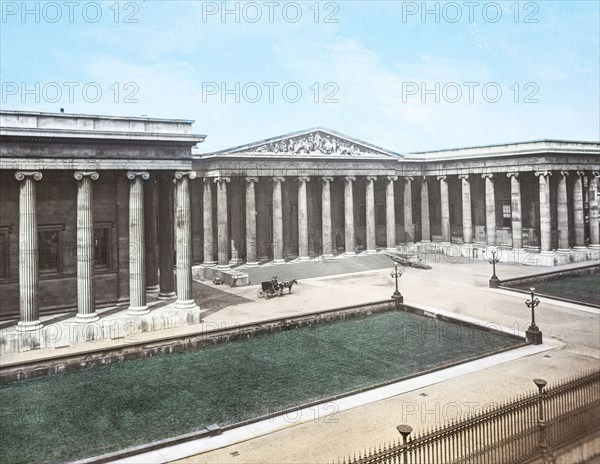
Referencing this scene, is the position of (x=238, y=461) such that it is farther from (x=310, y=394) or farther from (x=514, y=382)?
(x=514, y=382)

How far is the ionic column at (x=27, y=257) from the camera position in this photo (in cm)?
2169

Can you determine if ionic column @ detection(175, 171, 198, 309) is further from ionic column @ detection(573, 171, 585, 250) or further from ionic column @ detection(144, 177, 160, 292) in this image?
ionic column @ detection(573, 171, 585, 250)

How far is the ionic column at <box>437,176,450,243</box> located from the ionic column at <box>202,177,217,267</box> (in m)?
24.7

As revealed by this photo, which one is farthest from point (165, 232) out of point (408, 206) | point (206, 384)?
point (408, 206)

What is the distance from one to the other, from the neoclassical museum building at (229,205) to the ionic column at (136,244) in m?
0.07

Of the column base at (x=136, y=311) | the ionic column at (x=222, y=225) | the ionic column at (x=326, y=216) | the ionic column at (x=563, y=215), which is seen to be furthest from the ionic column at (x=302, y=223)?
the ionic column at (x=563, y=215)

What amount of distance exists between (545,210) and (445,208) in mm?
10893

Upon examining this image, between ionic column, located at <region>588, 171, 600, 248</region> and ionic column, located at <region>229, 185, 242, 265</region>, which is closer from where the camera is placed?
ionic column, located at <region>229, 185, 242, 265</region>

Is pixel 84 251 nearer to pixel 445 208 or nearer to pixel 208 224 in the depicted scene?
pixel 208 224

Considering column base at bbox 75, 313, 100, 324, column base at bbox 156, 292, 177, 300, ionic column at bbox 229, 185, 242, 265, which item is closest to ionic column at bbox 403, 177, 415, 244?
ionic column at bbox 229, 185, 242, 265

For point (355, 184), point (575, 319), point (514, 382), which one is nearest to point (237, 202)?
point (355, 184)

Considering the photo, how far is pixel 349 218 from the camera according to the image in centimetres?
4753

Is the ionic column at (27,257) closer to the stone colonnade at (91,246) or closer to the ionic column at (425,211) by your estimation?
the stone colonnade at (91,246)

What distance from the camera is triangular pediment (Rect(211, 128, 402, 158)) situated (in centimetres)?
4250
